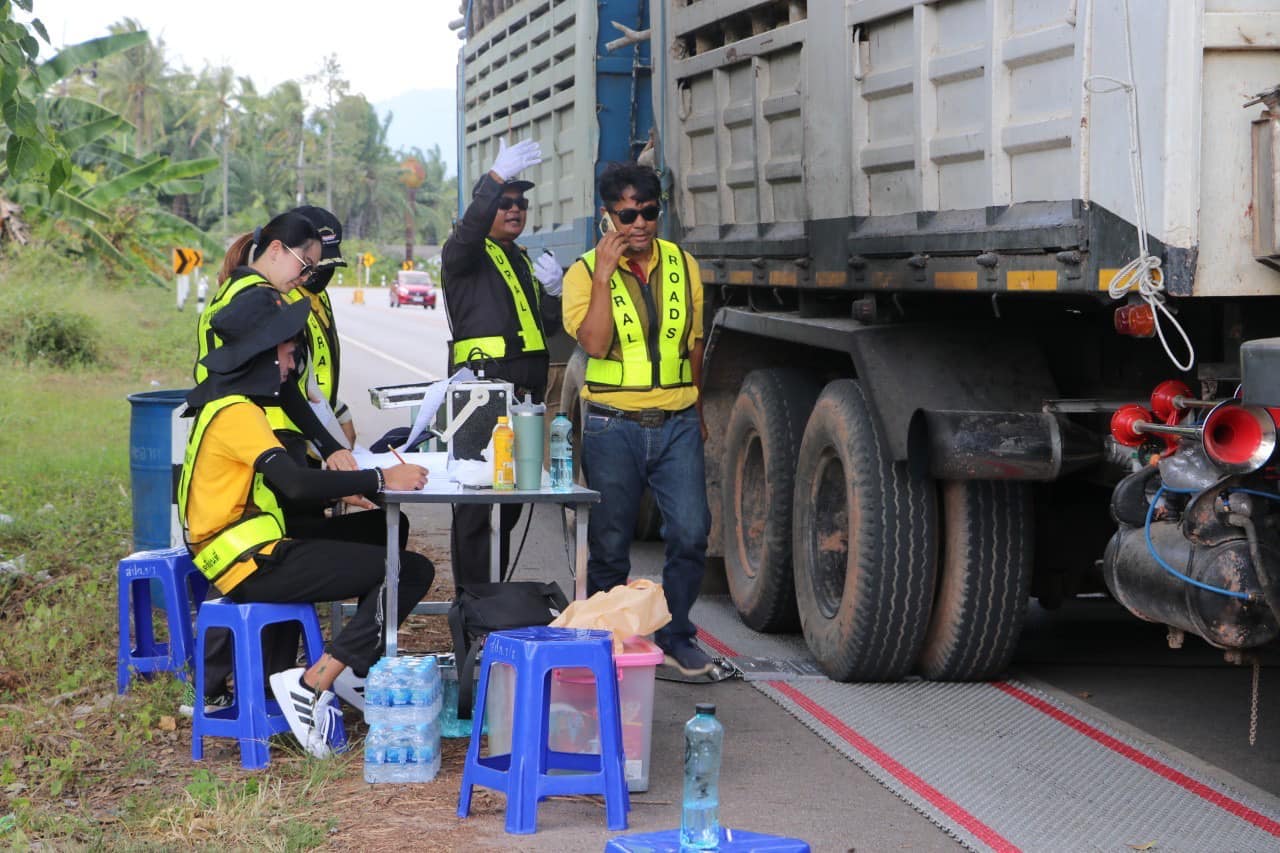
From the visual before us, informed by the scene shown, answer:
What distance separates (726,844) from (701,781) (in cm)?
16

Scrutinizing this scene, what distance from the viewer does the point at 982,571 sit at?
598 cm

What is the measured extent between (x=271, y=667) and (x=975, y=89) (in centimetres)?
283

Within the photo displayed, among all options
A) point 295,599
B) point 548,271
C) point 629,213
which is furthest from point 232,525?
point 548,271

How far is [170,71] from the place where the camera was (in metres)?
72.8

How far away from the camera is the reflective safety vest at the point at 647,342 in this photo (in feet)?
20.4

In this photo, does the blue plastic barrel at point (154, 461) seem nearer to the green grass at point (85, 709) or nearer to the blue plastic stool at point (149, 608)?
the green grass at point (85, 709)

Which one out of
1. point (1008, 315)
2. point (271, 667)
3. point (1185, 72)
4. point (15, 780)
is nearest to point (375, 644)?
point (271, 667)

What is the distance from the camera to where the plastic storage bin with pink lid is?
4.93m

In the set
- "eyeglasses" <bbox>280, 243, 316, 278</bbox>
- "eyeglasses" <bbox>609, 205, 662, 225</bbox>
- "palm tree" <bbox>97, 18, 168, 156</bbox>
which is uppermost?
"palm tree" <bbox>97, 18, 168, 156</bbox>

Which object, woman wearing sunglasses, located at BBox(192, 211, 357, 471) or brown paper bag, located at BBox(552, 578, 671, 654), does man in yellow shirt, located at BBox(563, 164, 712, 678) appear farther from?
brown paper bag, located at BBox(552, 578, 671, 654)

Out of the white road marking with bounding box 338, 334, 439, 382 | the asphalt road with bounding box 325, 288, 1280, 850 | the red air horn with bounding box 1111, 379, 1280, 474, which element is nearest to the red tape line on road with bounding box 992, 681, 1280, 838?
the asphalt road with bounding box 325, 288, 1280, 850

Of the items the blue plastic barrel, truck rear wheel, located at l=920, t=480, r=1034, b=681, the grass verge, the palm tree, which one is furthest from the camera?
the palm tree

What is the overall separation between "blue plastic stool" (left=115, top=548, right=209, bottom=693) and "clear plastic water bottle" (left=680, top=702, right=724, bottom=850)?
2740mm

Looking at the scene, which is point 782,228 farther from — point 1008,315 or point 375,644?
point 375,644
